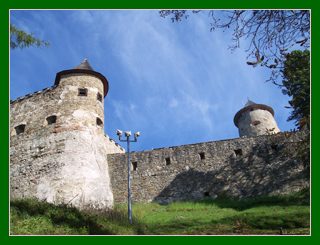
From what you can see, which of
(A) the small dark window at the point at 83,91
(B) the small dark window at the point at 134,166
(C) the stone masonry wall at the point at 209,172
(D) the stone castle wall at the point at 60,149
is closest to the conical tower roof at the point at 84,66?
(D) the stone castle wall at the point at 60,149

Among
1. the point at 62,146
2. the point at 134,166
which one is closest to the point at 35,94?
the point at 62,146

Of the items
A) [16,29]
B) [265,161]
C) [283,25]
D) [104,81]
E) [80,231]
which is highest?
[104,81]

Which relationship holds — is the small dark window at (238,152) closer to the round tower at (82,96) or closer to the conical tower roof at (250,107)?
the round tower at (82,96)

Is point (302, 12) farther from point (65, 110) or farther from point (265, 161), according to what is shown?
point (65, 110)

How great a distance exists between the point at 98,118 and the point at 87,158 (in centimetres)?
308

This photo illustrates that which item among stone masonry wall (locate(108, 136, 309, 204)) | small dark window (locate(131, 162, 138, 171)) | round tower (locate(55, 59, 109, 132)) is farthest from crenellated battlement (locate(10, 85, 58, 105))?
small dark window (locate(131, 162, 138, 171))

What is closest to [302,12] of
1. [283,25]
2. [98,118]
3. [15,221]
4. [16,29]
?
[283,25]

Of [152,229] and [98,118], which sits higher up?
[98,118]

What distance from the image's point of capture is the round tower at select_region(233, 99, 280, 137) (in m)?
25.7

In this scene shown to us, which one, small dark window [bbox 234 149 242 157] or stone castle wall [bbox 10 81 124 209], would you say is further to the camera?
small dark window [bbox 234 149 242 157]

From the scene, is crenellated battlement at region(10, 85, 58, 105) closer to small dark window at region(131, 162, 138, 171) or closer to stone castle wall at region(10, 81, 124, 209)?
stone castle wall at region(10, 81, 124, 209)

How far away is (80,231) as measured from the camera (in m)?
7.59

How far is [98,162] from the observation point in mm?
13820

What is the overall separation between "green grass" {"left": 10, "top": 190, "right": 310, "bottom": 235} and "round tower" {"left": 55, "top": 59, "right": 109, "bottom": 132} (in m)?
5.35
